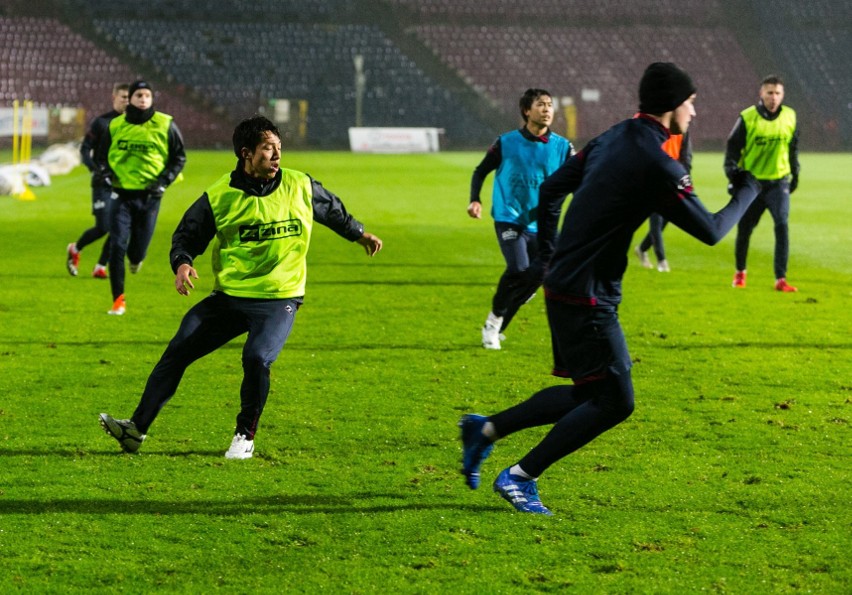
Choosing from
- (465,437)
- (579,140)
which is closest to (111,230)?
(465,437)

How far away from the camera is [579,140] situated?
55125 millimetres

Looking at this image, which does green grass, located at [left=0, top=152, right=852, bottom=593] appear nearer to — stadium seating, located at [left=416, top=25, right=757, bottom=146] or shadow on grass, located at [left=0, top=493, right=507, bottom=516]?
shadow on grass, located at [left=0, top=493, right=507, bottom=516]

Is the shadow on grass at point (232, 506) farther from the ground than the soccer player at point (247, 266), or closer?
closer

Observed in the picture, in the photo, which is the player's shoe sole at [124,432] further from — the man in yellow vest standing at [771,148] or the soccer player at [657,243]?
the soccer player at [657,243]

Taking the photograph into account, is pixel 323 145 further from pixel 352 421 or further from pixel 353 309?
pixel 352 421

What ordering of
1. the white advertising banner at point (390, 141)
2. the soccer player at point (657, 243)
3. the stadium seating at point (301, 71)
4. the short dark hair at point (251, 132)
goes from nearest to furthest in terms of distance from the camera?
the short dark hair at point (251, 132) → the soccer player at point (657, 243) → the white advertising banner at point (390, 141) → the stadium seating at point (301, 71)

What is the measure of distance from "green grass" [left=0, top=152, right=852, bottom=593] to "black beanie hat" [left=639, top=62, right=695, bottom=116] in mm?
1735

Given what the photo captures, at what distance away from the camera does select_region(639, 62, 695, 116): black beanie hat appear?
16.3ft

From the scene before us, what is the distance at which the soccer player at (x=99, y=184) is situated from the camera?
12047mm

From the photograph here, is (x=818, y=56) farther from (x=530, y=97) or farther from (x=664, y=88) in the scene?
(x=664, y=88)

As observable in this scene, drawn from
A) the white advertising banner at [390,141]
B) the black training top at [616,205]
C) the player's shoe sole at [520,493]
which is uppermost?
the black training top at [616,205]

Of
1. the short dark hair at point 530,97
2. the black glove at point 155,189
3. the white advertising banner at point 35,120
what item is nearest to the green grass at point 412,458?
the black glove at point 155,189

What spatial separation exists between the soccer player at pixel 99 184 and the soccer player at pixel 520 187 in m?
3.70

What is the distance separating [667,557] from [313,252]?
1263cm
